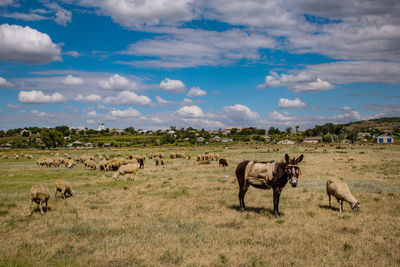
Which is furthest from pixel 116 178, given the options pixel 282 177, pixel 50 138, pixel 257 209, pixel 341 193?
pixel 50 138

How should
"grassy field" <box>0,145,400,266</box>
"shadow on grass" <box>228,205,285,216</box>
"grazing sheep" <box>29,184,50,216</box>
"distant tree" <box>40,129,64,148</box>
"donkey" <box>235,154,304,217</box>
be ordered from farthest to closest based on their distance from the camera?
"distant tree" <box>40,129,64,148</box>
"grazing sheep" <box>29,184,50,216</box>
"shadow on grass" <box>228,205,285,216</box>
"donkey" <box>235,154,304,217</box>
"grassy field" <box>0,145,400,266</box>

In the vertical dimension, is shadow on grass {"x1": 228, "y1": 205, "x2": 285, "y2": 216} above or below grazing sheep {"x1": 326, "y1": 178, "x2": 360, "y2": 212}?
below

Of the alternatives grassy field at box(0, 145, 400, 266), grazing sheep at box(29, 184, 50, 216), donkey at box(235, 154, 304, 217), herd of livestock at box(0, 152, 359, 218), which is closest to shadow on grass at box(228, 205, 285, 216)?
grassy field at box(0, 145, 400, 266)

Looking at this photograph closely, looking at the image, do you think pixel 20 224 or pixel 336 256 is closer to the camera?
pixel 336 256

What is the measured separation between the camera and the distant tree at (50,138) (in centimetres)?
11544

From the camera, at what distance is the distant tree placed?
379 feet

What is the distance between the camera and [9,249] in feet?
28.7

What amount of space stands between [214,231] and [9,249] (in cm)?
706

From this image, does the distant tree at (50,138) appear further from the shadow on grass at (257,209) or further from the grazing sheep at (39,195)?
the shadow on grass at (257,209)

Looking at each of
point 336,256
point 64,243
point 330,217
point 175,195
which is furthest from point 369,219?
point 64,243

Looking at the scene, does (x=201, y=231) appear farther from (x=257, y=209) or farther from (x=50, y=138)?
(x=50, y=138)

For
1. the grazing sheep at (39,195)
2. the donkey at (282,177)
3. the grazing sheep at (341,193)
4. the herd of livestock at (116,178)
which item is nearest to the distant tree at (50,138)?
the herd of livestock at (116,178)

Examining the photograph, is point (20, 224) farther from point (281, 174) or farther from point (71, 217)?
point (281, 174)

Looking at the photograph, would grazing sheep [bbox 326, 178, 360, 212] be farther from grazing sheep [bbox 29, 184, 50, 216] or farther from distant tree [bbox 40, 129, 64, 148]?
distant tree [bbox 40, 129, 64, 148]
